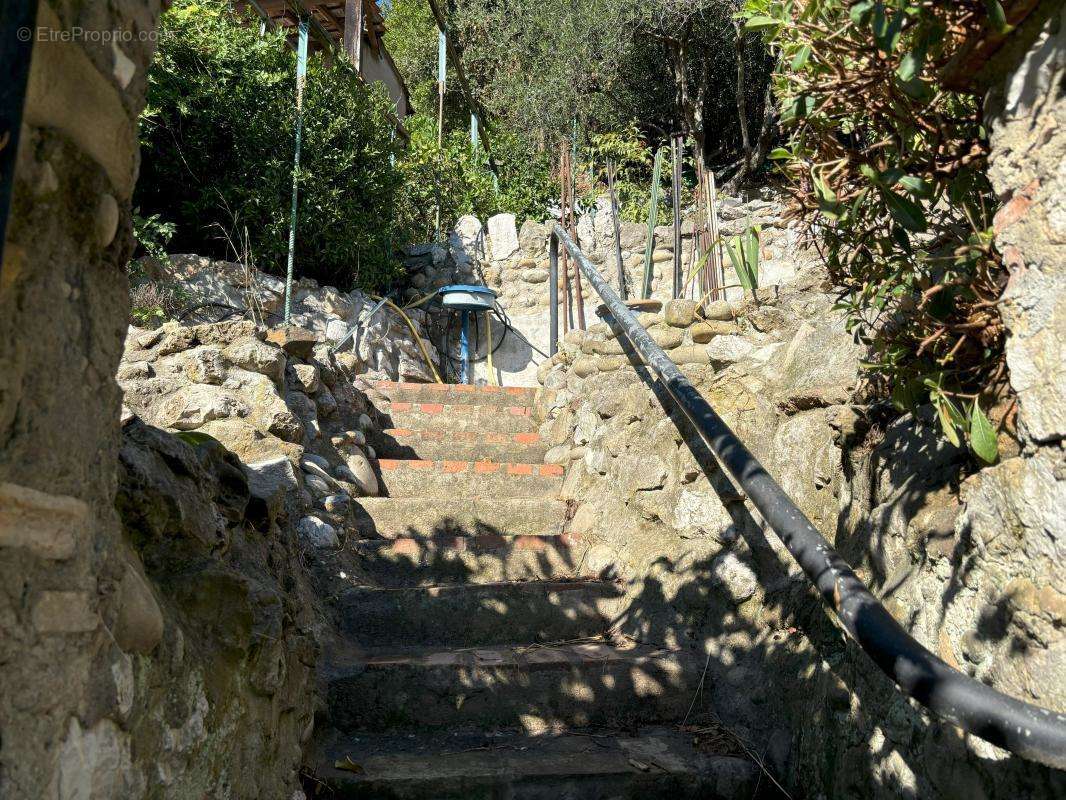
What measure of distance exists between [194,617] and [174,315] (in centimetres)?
429

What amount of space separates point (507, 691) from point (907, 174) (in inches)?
68.3

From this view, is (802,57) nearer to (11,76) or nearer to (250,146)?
(11,76)

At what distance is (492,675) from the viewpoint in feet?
8.11

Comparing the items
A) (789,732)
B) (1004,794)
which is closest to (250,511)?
(789,732)

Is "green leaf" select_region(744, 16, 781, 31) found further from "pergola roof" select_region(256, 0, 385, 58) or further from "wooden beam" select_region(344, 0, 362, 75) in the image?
"pergola roof" select_region(256, 0, 385, 58)

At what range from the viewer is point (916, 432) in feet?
6.21

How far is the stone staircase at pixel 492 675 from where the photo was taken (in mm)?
2113

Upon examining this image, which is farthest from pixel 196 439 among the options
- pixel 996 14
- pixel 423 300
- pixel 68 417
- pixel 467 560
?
pixel 423 300

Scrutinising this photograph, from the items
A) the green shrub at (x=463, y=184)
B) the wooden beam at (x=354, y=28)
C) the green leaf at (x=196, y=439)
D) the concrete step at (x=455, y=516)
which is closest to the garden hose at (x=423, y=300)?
the green shrub at (x=463, y=184)

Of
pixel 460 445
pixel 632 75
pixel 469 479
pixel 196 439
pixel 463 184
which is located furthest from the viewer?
pixel 632 75

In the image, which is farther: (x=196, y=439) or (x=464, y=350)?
(x=464, y=350)

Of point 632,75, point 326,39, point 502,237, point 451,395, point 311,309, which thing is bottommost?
point 451,395

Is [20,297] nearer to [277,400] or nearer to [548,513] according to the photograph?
[277,400]

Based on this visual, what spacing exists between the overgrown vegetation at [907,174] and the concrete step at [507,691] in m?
1.22
